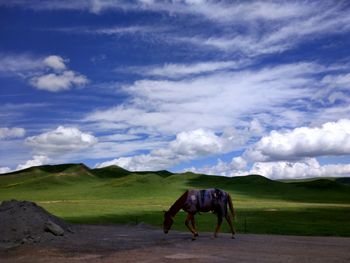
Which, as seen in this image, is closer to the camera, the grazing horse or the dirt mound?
the grazing horse

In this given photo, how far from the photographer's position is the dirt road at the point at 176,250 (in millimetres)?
18328

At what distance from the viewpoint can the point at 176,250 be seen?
67.2ft

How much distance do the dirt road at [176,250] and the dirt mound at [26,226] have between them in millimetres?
723

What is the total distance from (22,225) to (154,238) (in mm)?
7322

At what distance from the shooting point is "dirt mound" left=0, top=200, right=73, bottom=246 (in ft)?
81.4

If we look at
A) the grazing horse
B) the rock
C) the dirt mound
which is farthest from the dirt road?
the grazing horse

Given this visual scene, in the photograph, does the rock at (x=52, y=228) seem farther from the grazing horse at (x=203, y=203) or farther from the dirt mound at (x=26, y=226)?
the grazing horse at (x=203, y=203)

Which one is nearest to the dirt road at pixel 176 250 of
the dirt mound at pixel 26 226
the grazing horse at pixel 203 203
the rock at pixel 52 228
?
the rock at pixel 52 228

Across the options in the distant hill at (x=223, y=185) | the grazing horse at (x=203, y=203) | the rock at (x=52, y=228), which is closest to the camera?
the grazing horse at (x=203, y=203)

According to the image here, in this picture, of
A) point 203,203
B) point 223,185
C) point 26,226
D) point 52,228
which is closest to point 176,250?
point 203,203

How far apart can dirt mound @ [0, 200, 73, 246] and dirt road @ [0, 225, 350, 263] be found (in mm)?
723

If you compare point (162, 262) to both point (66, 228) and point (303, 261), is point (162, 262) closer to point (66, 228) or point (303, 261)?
point (303, 261)

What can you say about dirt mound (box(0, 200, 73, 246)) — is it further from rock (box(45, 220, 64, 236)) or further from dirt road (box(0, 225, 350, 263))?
dirt road (box(0, 225, 350, 263))

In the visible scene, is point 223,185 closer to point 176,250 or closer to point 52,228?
point 52,228
